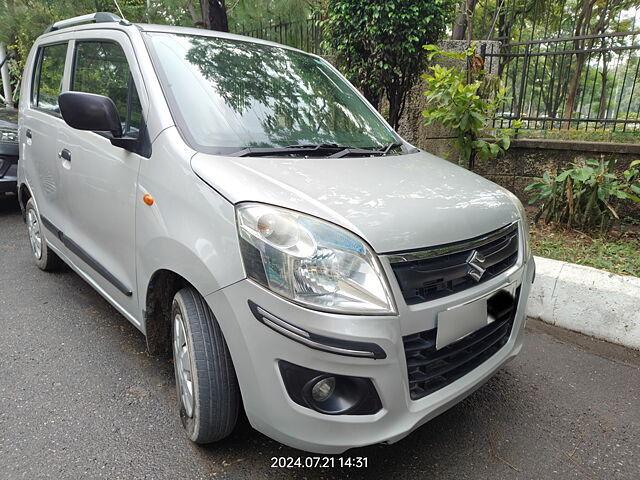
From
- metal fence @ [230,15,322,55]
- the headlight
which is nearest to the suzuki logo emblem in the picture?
the headlight

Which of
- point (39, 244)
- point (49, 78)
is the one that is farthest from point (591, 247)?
point (39, 244)

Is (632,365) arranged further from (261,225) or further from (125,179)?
(125,179)

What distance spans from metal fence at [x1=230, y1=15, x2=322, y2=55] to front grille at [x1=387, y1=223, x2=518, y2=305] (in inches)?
218

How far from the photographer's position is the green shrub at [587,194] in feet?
12.3

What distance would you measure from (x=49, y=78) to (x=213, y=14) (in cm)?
418

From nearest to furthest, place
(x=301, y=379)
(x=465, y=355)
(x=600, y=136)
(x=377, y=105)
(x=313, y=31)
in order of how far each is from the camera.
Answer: (x=301, y=379)
(x=465, y=355)
(x=600, y=136)
(x=377, y=105)
(x=313, y=31)

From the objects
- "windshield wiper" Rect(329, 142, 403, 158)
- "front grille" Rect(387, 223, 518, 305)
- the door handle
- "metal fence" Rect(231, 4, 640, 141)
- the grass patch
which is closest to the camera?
"front grille" Rect(387, 223, 518, 305)

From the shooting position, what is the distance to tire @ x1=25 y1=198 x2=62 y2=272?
3666 millimetres

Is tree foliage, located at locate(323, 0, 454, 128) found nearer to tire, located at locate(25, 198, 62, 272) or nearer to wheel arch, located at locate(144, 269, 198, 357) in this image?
tire, located at locate(25, 198, 62, 272)

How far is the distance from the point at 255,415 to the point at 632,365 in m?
2.35

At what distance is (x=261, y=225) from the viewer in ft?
5.22

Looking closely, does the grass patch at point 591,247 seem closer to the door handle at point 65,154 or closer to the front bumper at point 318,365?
the front bumper at point 318,365

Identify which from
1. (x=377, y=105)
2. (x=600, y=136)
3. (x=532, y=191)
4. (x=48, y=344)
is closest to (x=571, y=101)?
(x=600, y=136)

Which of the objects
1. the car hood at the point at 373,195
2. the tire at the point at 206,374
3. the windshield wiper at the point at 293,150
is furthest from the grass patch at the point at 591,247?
the tire at the point at 206,374
